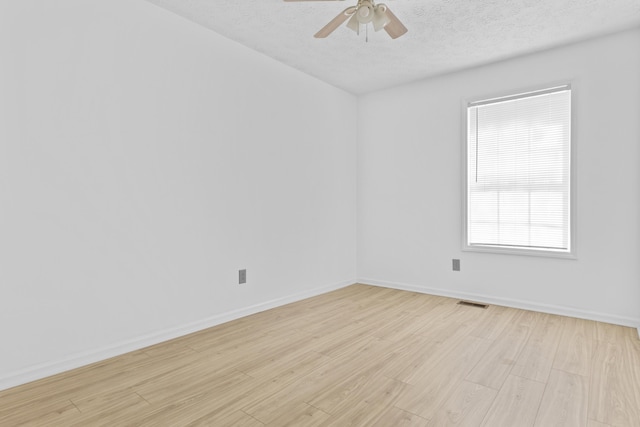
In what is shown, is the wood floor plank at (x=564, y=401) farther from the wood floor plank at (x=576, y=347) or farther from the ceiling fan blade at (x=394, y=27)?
the ceiling fan blade at (x=394, y=27)

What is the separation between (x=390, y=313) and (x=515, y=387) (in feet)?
4.70

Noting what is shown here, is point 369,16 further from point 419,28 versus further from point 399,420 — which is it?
point 399,420

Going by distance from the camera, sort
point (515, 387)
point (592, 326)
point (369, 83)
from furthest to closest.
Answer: point (369, 83), point (592, 326), point (515, 387)

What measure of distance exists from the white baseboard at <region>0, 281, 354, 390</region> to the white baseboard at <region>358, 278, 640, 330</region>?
1599 mm

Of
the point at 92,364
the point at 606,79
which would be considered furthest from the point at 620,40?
the point at 92,364

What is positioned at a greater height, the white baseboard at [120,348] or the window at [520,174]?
the window at [520,174]

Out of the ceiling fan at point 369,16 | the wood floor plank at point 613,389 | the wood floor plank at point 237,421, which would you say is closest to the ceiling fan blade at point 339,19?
the ceiling fan at point 369,16

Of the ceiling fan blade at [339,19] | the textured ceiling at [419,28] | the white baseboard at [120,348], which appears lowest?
the white baseboard at [120,348]

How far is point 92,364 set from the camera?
2.20 m

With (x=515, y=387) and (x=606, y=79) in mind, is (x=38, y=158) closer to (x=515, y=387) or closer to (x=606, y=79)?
(x=515, y=387)

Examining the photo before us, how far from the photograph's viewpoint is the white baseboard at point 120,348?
196 centimetres

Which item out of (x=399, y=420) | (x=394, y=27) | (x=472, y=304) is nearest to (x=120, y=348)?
(x=399, y=420)

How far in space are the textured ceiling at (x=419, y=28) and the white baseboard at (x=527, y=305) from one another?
2431 mm

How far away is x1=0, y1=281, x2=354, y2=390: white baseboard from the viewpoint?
77.3 inches
